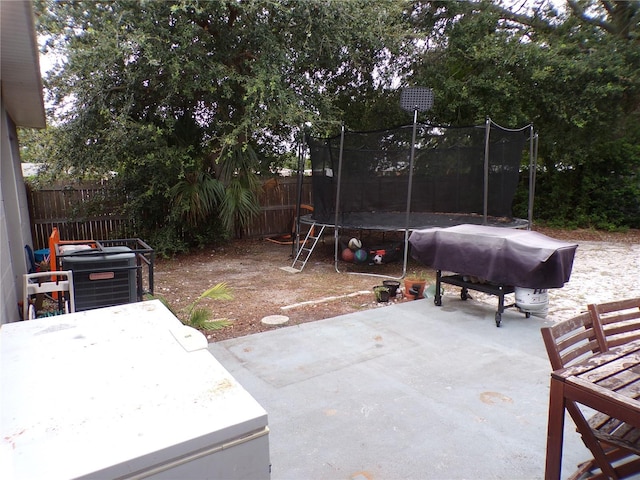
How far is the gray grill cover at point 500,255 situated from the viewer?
3514 millimetres

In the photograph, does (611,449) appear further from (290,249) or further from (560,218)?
(560,218)

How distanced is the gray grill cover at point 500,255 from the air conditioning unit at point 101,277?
2.86 m

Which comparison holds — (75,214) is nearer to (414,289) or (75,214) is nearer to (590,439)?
(414,289)

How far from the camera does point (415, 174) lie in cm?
711

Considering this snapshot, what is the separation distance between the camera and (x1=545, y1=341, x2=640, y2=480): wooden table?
1.38 metres

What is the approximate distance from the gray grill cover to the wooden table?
1.84 m

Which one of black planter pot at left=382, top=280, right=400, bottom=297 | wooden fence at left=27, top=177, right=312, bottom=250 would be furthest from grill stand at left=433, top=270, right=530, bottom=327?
wooden fence at left=27, top=177, right=312, bottom=250

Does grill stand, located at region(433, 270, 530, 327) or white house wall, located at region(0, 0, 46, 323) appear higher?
white house wall, located at region(0, 0, 46, 323)

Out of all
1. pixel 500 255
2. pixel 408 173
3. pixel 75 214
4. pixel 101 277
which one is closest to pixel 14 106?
pixel 101 277

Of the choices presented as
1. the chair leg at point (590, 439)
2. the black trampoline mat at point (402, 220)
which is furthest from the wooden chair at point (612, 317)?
the black trampoline mat at point (402, 220)

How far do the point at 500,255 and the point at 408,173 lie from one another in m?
3.23

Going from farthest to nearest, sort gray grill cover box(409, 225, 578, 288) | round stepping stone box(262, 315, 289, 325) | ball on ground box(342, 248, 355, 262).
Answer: ball on ground box(342, 248, 355, 262) → round stepping stone box(262, 315, 289, 325) → gray grill cover box(409, 225, 578, 288)

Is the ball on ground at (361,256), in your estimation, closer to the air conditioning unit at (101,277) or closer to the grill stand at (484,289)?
the grill stand at (484,289)

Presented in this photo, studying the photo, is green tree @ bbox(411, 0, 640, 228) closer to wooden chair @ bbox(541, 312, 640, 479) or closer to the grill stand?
the grill stand
